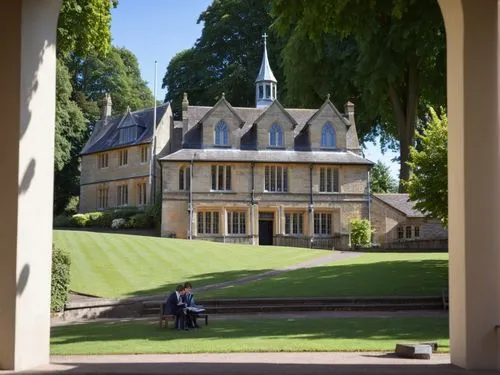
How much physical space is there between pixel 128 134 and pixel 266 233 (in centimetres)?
1598

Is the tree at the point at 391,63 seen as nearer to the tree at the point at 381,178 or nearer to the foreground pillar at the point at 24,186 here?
the foreground pillar at the point at 24,186

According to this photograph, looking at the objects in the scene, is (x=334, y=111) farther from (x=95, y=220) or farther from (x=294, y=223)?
(x=95, y=220)

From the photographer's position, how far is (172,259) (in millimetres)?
31312

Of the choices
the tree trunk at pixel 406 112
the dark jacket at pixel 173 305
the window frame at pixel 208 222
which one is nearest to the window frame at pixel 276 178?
the window frame at pixel 208 222

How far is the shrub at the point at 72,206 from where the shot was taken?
211 feet

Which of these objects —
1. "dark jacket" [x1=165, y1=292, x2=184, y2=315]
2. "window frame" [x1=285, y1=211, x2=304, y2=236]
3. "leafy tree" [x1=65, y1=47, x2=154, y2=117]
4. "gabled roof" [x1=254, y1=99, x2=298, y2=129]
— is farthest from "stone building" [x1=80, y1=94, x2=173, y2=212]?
"dark jacket" [x1=165, y1=292, x2=184, y2=315]

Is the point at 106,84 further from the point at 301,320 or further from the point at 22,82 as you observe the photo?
the point at 22,82

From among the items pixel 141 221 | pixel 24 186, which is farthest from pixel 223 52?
pixel 24 186

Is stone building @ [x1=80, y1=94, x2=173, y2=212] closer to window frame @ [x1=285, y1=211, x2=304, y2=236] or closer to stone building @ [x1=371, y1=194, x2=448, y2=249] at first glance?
window frame @ [x1=285, y1=211, x2=304, y2=236]

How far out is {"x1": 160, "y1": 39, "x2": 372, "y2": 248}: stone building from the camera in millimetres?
48750

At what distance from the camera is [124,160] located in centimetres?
5734

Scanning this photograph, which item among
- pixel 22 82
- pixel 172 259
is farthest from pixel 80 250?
pixel 22 82

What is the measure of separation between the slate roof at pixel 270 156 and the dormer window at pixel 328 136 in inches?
25.7

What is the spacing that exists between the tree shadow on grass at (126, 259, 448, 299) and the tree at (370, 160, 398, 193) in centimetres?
4119
